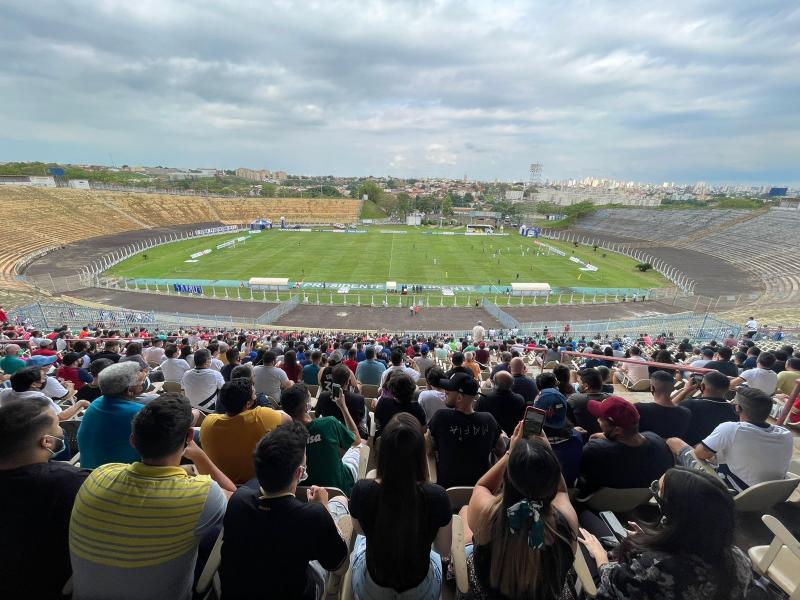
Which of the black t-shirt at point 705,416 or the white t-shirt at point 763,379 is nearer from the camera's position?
the black t-shirt at point 705,416

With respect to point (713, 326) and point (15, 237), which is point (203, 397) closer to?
point (713, 326)

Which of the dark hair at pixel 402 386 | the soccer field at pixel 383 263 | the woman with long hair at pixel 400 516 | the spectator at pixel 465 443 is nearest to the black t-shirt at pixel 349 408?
the dark hair at pixel 402 386

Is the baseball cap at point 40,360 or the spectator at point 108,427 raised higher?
the spectator at point 108,427

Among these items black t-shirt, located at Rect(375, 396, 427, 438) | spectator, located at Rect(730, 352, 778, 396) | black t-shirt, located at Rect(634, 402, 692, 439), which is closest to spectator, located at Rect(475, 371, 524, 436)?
black t-shirt, located at Rect(375, 396, 427, 438)

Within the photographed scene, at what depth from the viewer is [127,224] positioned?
67.1 metres

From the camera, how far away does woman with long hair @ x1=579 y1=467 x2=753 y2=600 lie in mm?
2049

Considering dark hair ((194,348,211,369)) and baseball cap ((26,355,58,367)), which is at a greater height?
dark hair ((194,348,211,369))

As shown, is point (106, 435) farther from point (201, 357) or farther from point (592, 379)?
point (592, 379)

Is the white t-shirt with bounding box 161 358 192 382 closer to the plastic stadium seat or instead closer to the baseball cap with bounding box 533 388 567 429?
the baseball cap with bounding box 533 388 567 429

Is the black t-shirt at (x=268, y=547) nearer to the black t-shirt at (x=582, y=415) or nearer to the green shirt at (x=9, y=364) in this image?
the black t-shirt at (x=582, y=415)

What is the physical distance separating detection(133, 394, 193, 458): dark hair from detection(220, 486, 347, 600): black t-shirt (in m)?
0.61

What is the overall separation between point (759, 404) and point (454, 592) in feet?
11.4

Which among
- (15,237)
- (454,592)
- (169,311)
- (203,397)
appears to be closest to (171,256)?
(15,237)

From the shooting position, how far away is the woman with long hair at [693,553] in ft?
6.72
